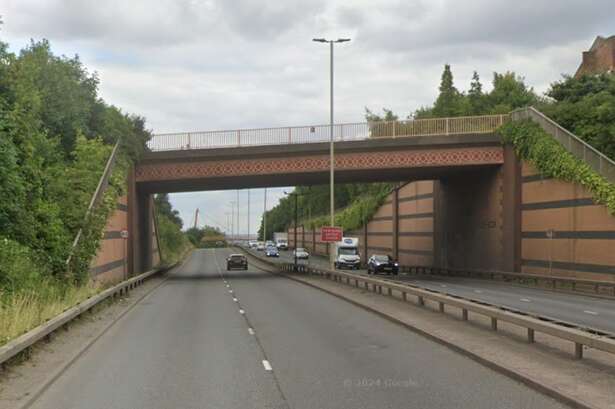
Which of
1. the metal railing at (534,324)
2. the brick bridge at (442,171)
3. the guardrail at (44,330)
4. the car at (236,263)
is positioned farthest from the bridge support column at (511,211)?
the car at (236,263)

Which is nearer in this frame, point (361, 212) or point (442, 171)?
point (442, 171)

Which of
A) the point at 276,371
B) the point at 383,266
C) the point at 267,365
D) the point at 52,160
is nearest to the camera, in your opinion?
the point at 276,371

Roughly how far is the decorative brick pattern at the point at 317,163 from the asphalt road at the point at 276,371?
26252 mm

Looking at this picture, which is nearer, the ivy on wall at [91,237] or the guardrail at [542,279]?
the ivy on wall at [91,237]

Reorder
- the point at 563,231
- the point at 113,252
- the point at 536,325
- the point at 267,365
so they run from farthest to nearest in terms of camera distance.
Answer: the point at 113,252, the point at 563,231, the point at 536,325, the point at 267,365

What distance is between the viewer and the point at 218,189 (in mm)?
57656

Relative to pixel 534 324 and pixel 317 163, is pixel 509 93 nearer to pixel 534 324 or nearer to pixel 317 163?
pixel 317 163

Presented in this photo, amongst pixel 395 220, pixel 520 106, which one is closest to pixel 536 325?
pixel 395 220

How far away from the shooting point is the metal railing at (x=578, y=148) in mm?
34406

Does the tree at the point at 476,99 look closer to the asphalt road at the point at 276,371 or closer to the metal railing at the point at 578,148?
the metal railing at the point at 578,148

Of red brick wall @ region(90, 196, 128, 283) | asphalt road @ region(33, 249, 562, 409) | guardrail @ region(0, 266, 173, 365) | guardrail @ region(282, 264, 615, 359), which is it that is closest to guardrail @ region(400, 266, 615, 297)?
guardrail @ region(282, 264, 615, 359)

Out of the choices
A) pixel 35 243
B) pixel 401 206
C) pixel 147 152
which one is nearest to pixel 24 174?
pixel 35 243

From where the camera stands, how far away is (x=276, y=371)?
38.0 ft

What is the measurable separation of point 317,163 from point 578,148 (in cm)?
1583
